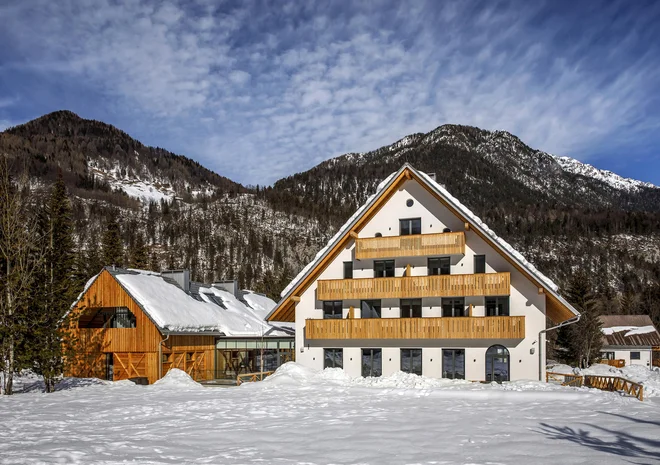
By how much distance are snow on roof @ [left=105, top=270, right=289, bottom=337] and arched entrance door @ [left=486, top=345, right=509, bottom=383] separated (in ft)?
45.6

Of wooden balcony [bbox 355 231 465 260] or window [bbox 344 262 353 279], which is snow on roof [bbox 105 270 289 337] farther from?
wooden balcony [bbox 355 231 465 260]

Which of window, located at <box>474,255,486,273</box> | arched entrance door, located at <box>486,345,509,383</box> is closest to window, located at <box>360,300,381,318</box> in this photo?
window, located at <box>474,255,486,273</box>

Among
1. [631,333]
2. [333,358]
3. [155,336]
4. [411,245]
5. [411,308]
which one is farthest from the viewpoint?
[631,333]

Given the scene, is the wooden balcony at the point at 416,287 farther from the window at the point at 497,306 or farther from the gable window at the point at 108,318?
the gable window at the point at 108,318

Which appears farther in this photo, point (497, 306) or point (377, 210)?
point (377, 210)

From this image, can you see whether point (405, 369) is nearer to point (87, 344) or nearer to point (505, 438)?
point (505, 438)

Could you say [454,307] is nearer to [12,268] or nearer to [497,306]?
[497,306]

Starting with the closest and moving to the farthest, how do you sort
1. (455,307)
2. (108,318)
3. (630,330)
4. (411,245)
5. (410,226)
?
1. (455,307)
2. (411,245)
3. (410,226)
4. (108,318)
5. (630,330)

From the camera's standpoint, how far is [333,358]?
32531 mm

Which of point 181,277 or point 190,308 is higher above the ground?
point 181,277

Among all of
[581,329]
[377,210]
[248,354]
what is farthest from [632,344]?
[377,210]

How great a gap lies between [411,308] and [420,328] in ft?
5.43

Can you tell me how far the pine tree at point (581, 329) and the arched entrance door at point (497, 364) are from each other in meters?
26.6

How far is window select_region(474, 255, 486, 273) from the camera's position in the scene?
99.6ft
